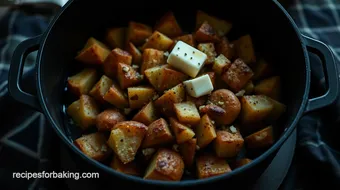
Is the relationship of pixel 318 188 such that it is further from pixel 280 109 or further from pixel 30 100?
pixel 30 100

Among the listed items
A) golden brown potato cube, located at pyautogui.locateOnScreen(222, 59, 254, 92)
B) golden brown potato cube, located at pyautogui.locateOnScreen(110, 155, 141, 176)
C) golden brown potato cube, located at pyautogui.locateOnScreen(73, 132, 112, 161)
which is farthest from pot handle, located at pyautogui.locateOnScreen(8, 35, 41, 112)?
golden brown potato cube, located at pyautogui.locateOnScreen(222, 59, 254, 92)

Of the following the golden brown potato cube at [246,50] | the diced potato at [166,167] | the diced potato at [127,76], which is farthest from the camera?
the golden brown potato cube at [246,50]

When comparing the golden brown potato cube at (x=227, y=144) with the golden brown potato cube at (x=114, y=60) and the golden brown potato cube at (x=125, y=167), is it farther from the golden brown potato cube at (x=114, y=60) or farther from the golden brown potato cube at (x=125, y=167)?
the golden brown potato cube at (x=114, y=60)

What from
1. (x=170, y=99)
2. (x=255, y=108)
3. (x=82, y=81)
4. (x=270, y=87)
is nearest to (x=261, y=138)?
(x=255, y=108)

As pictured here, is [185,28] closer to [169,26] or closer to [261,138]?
[169,26]

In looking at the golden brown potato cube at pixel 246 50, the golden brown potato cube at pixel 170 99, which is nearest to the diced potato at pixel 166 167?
the golden brown potato cube at pixel 170 99

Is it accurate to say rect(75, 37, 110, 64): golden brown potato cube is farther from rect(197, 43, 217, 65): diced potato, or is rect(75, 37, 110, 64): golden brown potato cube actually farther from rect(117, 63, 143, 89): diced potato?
rect(197, 43, 217, 65): diced potato
